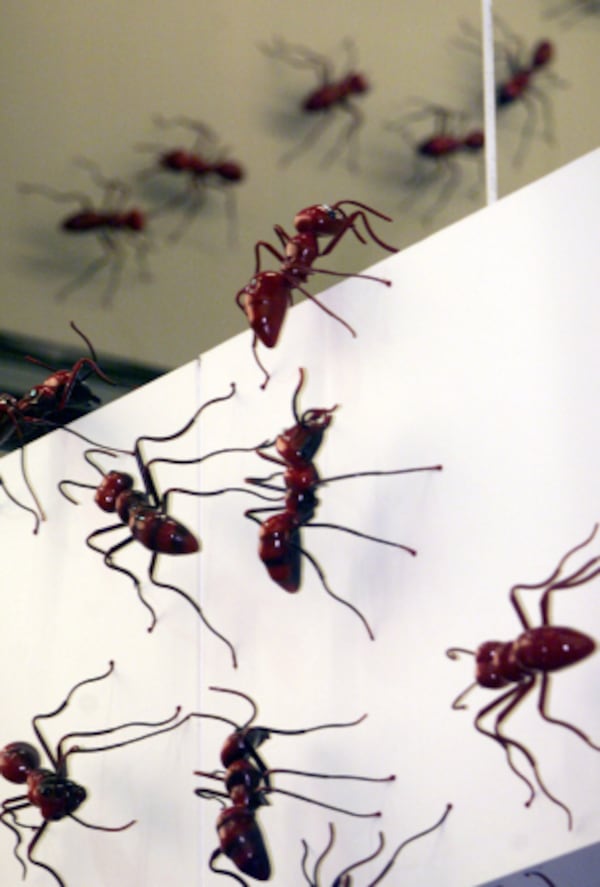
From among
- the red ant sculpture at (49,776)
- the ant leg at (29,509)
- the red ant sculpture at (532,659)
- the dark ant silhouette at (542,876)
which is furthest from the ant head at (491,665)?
the ant leg at (29,509)

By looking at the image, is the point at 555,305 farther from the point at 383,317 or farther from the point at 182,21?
the point at 182,21

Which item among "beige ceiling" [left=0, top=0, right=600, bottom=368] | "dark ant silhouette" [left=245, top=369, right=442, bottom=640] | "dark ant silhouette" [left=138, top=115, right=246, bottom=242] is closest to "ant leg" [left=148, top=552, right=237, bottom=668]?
"dark ant silhouette" [left=245, top=369, right=442, bottom=640]

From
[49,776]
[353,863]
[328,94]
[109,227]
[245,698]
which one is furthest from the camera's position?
[328,94]

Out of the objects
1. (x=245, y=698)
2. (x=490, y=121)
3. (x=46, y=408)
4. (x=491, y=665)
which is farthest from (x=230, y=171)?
(x=491, y=665)

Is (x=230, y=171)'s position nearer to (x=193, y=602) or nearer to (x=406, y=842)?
(x=193, y=602)

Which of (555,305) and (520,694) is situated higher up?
(555,305)

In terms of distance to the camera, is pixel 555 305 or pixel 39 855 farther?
pixel 39 855

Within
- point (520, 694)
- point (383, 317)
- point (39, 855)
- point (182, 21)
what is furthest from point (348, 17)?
point (520, 694)

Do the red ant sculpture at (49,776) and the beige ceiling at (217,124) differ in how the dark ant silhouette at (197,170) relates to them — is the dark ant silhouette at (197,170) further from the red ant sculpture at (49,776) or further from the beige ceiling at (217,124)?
the red ant sculpture at (49,776)
